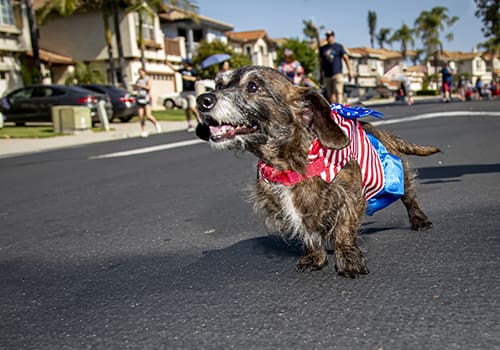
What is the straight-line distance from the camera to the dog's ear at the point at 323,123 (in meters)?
3.26

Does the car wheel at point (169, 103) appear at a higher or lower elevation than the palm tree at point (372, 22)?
lower

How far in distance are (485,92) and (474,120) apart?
24.1m

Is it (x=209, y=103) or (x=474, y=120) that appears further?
(x=474, y=120)

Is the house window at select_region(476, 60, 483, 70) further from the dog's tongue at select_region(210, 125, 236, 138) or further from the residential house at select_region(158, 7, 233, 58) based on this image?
the dog's tongue at select_region(210, 125, 236, 138)

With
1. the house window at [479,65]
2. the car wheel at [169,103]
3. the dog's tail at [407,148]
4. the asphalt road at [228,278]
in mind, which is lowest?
the asphalt road at [228,278]

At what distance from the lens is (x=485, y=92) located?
37094mm

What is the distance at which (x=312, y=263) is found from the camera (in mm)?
3480

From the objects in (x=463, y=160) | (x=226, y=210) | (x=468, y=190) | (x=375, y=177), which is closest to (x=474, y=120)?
(x=463, y=160)

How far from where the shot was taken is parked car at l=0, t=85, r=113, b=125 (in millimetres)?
22781

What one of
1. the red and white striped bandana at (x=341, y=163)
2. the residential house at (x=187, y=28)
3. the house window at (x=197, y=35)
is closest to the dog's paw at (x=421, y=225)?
the red and white striped bandana at (x=341, y=163)

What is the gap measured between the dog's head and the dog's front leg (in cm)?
57

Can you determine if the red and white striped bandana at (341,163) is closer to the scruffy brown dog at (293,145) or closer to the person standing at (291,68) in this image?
the scruffy brown dog at (293,145)

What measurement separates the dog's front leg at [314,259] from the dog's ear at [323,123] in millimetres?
689

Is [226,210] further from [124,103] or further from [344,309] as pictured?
[124,103]
